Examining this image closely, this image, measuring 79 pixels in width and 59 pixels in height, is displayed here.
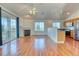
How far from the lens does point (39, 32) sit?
7777 mm

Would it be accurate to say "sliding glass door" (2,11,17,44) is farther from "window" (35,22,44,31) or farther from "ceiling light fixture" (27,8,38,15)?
"window" (35,22,44,31)

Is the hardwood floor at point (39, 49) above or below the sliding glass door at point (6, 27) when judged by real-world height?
below

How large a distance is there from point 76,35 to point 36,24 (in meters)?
3.48

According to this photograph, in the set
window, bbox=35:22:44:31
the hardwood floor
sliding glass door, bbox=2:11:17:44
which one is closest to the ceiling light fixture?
window, bbox=35:22:44:31

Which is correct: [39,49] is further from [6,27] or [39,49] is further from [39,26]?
[6,27]

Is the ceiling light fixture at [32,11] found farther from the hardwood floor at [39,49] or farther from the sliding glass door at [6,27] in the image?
the hardwood floor at [39,49]

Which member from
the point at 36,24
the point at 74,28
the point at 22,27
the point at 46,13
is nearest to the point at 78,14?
the point at 74,28

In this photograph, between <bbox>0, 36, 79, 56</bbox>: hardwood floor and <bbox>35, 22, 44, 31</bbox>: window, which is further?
<bbox>35, 22, 44, 31</bbox>: window

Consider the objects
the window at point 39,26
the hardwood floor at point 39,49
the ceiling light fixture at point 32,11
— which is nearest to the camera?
the hardwood floor at point 39,49

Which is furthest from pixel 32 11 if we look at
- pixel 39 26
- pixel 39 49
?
pixel 39 49

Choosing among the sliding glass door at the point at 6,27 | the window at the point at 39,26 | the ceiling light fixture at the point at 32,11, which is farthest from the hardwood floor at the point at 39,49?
the ceiling light fixture at the point at 32,11

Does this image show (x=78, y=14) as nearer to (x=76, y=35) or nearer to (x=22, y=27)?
(x=76, y=35)

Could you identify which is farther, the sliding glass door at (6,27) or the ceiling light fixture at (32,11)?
the ceiling light fixture at (32,11)

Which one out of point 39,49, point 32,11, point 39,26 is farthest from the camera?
point 32,11
